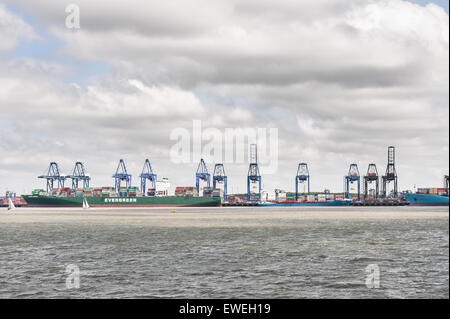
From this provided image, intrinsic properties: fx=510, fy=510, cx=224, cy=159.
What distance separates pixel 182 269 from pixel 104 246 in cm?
1916

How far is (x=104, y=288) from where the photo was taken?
93.9 ft

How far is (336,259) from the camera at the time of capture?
40.5 metres

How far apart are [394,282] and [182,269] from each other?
13939 millimetres
